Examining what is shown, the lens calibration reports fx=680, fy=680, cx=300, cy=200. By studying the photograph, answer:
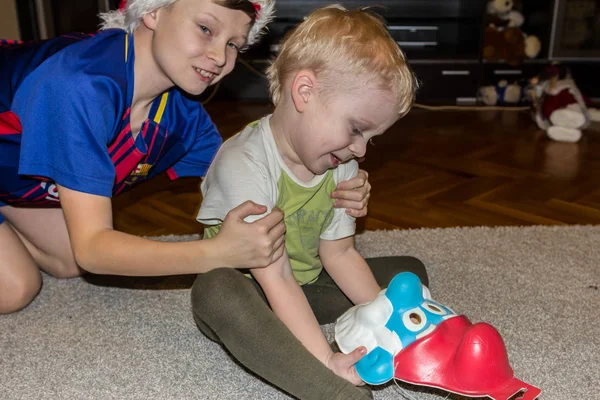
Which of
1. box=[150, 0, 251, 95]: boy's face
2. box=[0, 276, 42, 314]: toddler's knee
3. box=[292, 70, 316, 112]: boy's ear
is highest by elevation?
box=[150, 0, 251, 95]: boy's face

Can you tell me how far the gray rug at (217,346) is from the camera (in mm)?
915

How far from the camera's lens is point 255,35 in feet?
3.45

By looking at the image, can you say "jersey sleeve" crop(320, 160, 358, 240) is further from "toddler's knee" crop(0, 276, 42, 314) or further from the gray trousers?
"toddler's knee" crop(0, 276, 42, 314)

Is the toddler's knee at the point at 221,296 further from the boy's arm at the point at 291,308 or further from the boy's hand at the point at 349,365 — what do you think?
the boy's hand at the point at 349,365

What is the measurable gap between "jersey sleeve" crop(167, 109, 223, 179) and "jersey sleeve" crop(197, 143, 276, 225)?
298mm

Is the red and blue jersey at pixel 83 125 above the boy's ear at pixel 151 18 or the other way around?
the other way around

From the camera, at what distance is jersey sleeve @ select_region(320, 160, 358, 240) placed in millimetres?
1005

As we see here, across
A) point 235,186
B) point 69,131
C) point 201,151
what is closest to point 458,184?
point 201,151

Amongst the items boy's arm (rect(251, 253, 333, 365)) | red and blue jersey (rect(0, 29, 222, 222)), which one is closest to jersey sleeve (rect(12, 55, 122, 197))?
red and blue jersey (rect(0, 29, 222, 222))

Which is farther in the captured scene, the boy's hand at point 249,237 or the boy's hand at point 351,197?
the boy's hand at point 351,197

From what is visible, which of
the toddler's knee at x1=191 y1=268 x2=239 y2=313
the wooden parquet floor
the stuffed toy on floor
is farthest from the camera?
the stuffed toy on floor

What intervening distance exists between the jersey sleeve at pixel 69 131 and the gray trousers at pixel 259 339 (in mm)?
202

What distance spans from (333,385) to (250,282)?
0.18 metres

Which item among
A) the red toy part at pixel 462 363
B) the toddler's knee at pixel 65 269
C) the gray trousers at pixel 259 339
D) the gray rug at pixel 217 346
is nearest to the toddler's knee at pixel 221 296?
the gray trousers at pixel 259 339
